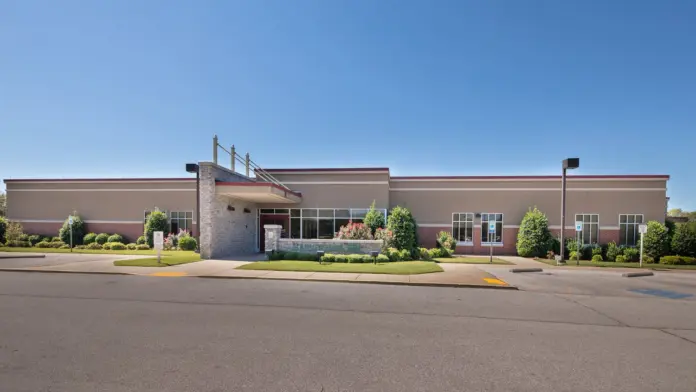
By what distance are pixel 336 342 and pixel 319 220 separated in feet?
60.5

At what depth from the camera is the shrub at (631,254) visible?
70.4 ft

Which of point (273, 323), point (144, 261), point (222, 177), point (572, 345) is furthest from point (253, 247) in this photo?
point (572, 345)

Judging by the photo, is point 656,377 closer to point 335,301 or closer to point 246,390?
point 246,390

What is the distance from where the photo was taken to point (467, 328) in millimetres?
6949

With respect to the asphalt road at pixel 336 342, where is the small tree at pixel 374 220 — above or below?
above

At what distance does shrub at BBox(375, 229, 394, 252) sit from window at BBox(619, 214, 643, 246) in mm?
16432

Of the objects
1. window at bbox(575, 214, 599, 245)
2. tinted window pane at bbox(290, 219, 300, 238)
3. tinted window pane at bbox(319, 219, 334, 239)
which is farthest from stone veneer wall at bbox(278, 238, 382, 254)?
window at bbox(575, 214, 599, 245)

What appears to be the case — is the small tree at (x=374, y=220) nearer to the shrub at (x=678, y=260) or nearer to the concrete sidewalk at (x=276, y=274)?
the concrete sidewalk at (x=276, y=274)

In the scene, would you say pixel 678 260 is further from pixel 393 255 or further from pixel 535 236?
pixel 393 255

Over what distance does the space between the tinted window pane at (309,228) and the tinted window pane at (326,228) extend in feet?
1.42

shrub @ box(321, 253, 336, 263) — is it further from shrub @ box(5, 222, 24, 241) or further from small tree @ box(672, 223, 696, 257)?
shrub @ box(5, 222, 24, 241)

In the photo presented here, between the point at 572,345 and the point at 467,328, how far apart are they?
174 centimetres

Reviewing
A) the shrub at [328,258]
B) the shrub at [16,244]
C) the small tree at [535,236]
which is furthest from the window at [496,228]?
the shrub at [16,244]

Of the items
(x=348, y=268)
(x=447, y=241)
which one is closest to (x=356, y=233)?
(x=348, y=268)
